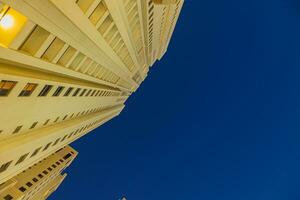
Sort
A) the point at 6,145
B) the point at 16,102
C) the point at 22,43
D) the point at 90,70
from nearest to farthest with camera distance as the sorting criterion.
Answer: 1. the point at 22,43
2. the point at 16,102
3. the point at 6,145
4. the point at 90,70

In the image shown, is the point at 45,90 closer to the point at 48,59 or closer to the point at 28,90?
the point at 28,90

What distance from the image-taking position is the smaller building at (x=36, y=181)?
88.5 metres

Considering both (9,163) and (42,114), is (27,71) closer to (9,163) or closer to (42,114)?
(42,114)

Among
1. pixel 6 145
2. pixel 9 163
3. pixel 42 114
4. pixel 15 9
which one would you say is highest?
pixel 15 9

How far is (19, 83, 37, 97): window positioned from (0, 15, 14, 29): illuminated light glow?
958 cm

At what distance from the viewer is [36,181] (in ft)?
343

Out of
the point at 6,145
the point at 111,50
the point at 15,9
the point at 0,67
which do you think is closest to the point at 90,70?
the point at 111,50

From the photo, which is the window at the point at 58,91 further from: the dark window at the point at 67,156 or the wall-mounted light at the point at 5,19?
the dark window at the point at 67,156

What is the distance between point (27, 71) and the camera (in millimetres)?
30625

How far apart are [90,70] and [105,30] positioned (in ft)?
29.4

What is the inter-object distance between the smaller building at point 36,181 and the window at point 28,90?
2216 inches

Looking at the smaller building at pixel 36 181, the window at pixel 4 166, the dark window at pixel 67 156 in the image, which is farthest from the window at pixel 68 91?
the dark window at pixel 67 156

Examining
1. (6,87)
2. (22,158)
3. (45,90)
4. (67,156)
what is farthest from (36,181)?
(6,87)

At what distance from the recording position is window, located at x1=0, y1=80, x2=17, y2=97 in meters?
28.0
